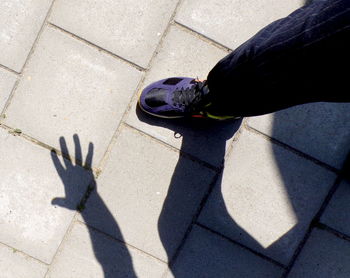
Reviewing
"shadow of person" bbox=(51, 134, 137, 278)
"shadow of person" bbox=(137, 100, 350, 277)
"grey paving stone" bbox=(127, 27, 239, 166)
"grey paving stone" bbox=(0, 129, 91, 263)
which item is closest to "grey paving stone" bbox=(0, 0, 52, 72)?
"grey paving stone" bbox=(0, 129, 91, 263)

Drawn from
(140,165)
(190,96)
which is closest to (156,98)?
(190,96)

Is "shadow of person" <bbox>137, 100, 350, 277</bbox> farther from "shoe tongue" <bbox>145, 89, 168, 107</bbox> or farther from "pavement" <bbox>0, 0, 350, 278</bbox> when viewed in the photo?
"shoe tongue" <bbox>145, 89, 168, 107</bbox>

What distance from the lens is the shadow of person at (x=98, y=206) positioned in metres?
2.69

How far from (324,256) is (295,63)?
1583 millimetres

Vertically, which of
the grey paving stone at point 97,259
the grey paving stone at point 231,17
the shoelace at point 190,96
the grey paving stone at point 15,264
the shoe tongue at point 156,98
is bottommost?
the grey paving stone at point 15,264

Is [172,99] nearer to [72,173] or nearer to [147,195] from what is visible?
[147,195]

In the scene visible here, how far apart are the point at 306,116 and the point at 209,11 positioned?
921mm

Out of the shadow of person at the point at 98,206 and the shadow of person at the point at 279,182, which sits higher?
the shadow of person at the point at 279,182

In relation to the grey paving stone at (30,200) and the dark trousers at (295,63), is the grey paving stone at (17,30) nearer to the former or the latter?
the grey paving stone at (30,200)

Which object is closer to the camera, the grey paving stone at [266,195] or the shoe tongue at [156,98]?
the shoe tongue at [156,98]

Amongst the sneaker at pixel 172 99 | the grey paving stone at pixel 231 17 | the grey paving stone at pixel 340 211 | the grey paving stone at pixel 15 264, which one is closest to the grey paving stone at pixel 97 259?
the grey paving stone at pixel 15 264

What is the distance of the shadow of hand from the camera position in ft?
8.82

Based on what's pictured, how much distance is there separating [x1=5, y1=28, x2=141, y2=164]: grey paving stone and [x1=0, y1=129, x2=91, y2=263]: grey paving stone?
0.42ft

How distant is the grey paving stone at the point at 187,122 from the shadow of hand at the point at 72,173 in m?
0.36
